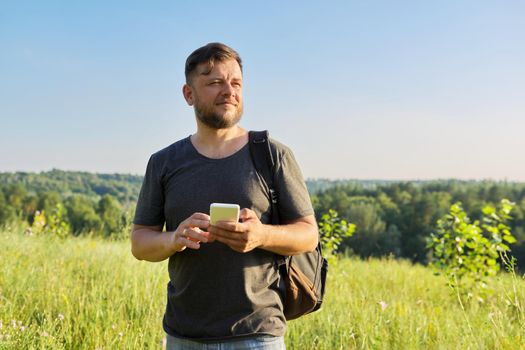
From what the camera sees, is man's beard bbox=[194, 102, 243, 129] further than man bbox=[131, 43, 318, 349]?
Yes

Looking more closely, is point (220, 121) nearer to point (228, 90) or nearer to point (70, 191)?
point (228, 90)

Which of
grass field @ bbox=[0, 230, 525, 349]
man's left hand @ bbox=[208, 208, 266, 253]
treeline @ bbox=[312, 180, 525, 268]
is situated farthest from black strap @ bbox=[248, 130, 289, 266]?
treeline @ bbox=[312, 180, 525, 268]

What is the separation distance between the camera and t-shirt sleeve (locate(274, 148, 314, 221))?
1.95m

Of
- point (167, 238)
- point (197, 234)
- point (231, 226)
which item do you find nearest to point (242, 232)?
point (231, 226)

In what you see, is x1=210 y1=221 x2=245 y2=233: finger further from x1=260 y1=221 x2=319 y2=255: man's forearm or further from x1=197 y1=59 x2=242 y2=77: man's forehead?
x1=197 y1=59 x2=242 y2=77: man's forehead

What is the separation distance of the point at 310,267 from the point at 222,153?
2.04 ft

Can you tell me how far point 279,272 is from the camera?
2006mm

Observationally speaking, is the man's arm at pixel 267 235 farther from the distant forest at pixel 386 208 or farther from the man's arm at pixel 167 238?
the distant forest at pixel 386 208

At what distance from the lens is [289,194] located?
6.40ft

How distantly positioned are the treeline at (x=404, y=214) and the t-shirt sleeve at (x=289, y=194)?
45.1m

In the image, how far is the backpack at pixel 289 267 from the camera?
6.44 feet

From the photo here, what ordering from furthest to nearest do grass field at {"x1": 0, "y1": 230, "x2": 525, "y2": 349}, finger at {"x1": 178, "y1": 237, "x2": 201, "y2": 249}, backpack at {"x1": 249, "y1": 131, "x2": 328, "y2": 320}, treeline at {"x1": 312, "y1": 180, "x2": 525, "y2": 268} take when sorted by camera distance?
treeline at {"x1": 312, "y1": 180, "x2": 525, "y2": 268} < grass field at {"x1": 0, "y1": 230, "x2": 525, "y2": 349} < backpack at {"x1": 249, "y1": 131, "x2": 328, "y2": 320} < finger at {"x1": 178, "y1": 237, "x2": 201, "y2": 249}

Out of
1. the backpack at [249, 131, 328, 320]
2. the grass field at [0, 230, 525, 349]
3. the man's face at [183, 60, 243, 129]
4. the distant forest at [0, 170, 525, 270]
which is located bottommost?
the distant forest at [0, 170, 525, 270]

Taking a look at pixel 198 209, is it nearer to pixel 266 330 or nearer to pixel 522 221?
pixel 266 330
